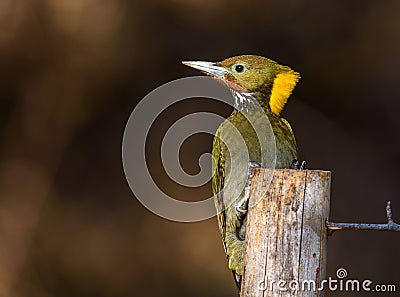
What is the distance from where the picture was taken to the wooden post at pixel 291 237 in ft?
7.59

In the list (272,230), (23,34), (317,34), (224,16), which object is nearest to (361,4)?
(317,34)

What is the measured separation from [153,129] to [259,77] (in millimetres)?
2565

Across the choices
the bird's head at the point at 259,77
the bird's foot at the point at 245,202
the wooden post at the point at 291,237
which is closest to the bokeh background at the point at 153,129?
the bird's head at the point at 259,77

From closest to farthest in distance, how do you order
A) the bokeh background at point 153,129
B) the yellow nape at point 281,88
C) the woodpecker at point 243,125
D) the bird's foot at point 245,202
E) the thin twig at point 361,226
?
the thin twig at point 361,226
the bird's foot at point 245,202
the woodpecker at point 243,125
the yellow nape at point 281,88
the bokeh background at point 153,129

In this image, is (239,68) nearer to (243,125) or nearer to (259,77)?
(259,77)

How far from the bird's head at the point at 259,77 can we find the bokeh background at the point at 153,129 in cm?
239

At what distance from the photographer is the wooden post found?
231cm

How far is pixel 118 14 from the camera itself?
553 cm

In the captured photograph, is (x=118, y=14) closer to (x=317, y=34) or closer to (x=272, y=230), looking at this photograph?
(x=317, y=34)

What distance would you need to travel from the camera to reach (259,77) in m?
3.12

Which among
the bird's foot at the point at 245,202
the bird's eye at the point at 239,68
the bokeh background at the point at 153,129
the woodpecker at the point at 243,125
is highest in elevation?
the bokeh background at the point at 153,129

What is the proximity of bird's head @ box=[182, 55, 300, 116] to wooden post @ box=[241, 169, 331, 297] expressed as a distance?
2.62ft

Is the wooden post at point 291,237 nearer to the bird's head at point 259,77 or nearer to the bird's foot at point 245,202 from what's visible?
the bird's foot at point 245,202

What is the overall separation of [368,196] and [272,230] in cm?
349
